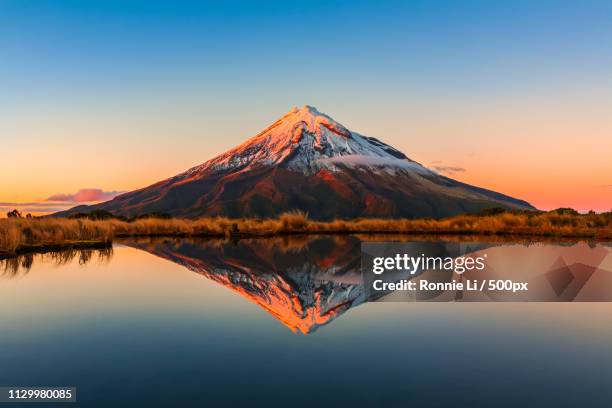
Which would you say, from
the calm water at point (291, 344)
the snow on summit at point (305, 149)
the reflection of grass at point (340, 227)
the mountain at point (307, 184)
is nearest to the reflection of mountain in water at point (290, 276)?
the calm water at point (291, 344)

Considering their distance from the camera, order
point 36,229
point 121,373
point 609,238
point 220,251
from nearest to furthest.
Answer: point 121,373 → point 220,251 → point 36,229 → point 609,238

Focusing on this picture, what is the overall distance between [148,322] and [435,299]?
5178mm

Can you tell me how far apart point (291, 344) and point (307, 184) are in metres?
137

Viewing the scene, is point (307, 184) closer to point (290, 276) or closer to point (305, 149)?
point (305, 149)

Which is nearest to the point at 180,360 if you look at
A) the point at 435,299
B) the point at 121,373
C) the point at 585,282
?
the point at 121,373

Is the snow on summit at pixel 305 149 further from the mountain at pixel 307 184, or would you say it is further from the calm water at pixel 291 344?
the calm water at pixel 291 344

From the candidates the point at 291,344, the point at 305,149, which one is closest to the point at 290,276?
the point at 291,344

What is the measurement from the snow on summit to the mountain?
0.29 metres

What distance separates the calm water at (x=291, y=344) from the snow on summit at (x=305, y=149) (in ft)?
458

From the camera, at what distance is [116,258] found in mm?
17062

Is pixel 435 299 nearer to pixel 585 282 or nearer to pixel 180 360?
pixel 585 282

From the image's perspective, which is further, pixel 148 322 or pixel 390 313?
pixel 390 313

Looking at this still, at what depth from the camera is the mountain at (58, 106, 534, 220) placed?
129 meters

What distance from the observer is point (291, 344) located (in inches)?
251
